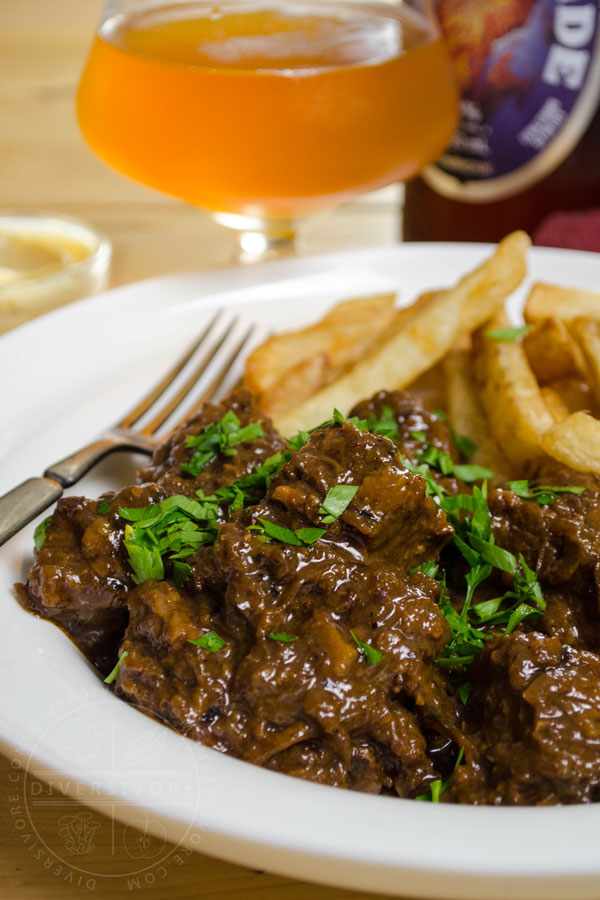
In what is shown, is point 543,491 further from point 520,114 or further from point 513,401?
point 520,114

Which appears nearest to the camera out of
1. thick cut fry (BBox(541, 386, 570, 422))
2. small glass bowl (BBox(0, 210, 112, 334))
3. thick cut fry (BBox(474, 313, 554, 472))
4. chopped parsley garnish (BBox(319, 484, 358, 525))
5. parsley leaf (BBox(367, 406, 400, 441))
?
chopped parsley garnish (BBox(319, 484, 358, 525))

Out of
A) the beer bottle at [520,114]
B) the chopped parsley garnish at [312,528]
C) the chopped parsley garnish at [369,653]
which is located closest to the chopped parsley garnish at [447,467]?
the chopped parsley garnish at [312,528]

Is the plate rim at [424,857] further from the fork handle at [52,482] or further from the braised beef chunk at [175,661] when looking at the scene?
the fork handle at [52,482]

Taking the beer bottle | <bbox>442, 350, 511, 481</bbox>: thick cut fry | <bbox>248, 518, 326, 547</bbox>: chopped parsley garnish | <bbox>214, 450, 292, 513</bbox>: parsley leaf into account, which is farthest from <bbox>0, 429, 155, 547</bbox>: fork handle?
the beer bottle

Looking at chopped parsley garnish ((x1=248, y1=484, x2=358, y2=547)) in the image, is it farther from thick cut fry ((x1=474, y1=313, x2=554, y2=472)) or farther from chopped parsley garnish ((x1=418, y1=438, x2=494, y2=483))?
thick cut fry ((x1=474, y1=313, x2=554, y2=472))

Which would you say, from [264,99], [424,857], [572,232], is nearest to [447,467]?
[424,857]

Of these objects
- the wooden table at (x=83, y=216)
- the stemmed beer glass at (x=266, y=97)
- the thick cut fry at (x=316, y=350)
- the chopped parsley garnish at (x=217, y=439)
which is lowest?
the wooden table at (x=83, y=216)
